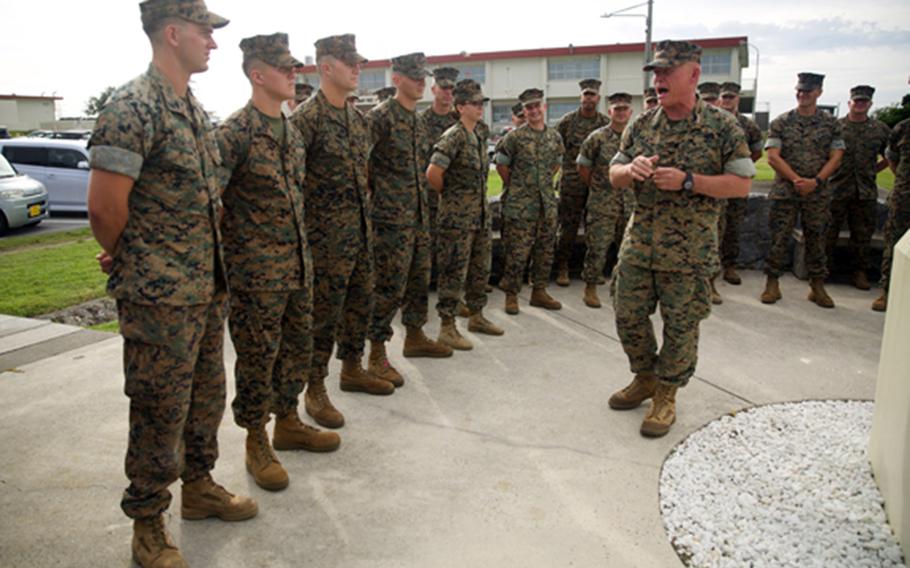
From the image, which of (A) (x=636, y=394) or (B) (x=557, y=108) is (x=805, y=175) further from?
(B) (x=557, y=108)

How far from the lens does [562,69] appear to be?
40.1 metres

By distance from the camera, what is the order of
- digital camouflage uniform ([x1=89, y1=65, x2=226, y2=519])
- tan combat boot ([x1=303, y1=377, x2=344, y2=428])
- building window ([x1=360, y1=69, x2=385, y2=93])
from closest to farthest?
1. digital camouflage uniform ([x1=89, y1=65, x2=226, y2=519])
2. tan combat boot ([x1=303, y1=377, x2=344, y2=428])
3. building window ([x1=360, y1=69, x2=385, y2=93])

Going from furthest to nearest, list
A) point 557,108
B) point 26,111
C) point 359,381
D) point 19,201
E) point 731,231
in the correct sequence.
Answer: point 26,111
point 557,108
point 19,201
point 731,231
point 359,381

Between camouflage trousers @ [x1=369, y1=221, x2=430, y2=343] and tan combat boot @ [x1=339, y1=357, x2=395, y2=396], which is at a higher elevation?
camouflage trousers @ [x1=369, y1=221, x2=430, y2=343]

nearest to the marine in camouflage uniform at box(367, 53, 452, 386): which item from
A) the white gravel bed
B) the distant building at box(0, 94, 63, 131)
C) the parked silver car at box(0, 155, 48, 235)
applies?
the white gravel bed

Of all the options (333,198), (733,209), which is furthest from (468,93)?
(733,209)

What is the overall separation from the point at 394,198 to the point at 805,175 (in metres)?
4.22

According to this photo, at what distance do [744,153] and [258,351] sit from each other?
8.67ft

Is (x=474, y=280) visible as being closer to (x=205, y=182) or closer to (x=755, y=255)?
(x=205, y=182)

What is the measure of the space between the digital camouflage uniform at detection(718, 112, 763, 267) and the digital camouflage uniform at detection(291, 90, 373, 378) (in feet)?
14.6

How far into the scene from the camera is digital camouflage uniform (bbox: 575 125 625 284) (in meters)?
6.30

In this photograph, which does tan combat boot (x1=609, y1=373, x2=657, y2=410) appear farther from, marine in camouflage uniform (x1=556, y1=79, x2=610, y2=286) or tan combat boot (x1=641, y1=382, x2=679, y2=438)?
marine in camouflage uniform (x1=556, y1=79, x2=610, y2=286)

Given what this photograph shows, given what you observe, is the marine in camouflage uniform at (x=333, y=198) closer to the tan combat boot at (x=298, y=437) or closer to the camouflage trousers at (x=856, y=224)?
the tan combat boot at (x=298, y=437)

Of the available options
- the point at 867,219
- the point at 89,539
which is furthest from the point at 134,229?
the point at 867,219
